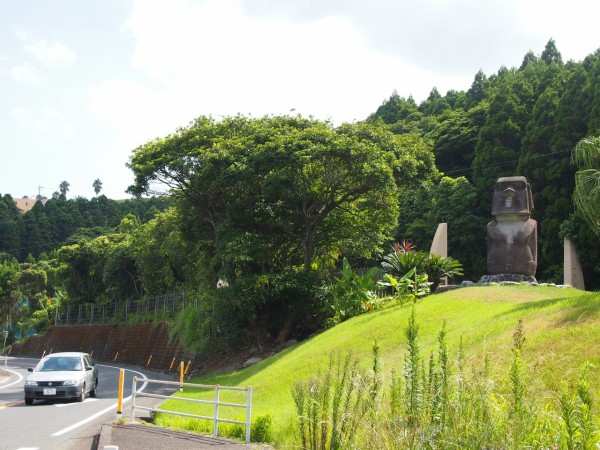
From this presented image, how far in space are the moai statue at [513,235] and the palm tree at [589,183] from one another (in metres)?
5.39

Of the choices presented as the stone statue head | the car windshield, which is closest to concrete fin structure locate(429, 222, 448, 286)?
the stone statue head

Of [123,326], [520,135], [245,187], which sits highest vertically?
[520,135]

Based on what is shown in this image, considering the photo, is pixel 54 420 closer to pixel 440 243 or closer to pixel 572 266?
pixel 440 243

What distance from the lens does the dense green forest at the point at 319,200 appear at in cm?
2711

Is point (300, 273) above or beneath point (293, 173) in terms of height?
beneath

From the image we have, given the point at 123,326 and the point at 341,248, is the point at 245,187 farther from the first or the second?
the point at 123,326

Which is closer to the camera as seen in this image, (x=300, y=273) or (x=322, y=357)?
(x=322, y=357)

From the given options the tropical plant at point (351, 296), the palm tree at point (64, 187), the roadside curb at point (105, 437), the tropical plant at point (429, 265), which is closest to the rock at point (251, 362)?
the tropical plant at point (351, 296)

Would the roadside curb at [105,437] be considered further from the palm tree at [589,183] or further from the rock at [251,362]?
the rock at [251,362]

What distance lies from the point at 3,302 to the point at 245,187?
205 feet

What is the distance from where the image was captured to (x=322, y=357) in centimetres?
1938

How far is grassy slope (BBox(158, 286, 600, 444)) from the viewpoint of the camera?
11406 mm

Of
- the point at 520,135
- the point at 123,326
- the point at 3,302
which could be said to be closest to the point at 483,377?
the point at 520,135

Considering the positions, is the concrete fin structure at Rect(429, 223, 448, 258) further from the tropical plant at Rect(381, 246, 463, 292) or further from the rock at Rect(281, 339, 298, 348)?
the rock at Rect(281, 339, 298, 348)
